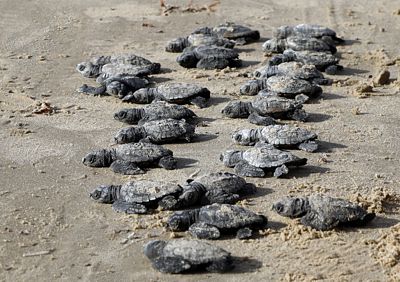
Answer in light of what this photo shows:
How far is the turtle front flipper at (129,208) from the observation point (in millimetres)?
6660

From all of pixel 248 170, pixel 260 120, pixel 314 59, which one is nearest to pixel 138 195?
pixel 248 170

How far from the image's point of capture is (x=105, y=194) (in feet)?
22.7

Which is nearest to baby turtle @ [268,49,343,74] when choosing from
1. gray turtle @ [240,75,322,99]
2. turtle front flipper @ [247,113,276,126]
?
gray turtle @ [240,75,322,99]

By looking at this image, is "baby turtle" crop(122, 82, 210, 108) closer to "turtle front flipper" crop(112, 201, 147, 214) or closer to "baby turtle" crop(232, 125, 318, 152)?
"baby turtle" crop(232, 125, 318, 152)

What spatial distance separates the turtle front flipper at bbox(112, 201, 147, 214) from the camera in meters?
6.66

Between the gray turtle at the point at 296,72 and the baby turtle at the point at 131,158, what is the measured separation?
2.81 m

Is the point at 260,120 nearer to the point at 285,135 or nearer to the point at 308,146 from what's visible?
the point at 285,135

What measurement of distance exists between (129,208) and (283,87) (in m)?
3.35

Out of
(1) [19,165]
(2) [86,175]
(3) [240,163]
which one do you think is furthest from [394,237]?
(1) [19,165]

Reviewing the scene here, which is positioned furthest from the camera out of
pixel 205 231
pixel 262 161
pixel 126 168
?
pixel 126 168

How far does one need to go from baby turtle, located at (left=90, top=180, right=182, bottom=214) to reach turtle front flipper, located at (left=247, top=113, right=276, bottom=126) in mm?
2126

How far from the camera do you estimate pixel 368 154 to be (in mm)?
8008

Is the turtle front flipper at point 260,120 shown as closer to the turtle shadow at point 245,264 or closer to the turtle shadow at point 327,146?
the turtle shadow at point 327,146

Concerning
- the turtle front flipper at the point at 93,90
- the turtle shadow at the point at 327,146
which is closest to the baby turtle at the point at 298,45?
the turtle front flipper at the point at 93,90
